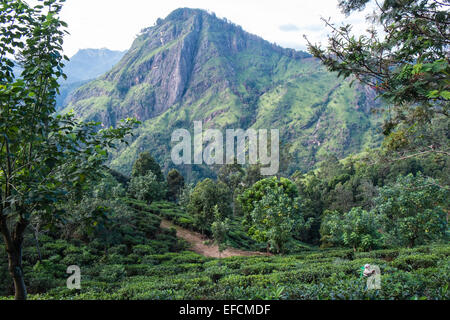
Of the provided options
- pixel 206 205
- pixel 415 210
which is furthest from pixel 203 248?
pixel 415 210

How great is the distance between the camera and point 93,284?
948 centimetres

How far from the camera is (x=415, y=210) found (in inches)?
567

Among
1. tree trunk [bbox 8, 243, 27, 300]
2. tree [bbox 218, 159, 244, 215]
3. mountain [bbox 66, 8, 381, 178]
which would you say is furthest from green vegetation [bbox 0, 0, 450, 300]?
mountain [bbox 66, 8, 381, 178]

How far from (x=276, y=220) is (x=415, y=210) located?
806cm

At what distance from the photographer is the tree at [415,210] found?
13.6 m

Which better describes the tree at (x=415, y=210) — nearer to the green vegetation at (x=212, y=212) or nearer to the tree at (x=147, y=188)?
the green vegetation at (x=212, y=212)

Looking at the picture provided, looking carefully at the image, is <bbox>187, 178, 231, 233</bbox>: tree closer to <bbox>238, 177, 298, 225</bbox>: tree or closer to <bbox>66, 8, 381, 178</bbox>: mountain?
<bbox>238, 177, 298, 225</bbox>: tree

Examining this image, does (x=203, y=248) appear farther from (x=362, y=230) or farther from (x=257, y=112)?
(x=257, y=112)

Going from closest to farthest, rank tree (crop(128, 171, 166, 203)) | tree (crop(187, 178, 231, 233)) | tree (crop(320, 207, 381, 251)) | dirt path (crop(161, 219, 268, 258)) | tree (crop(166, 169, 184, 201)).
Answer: tree (crop(320, 207, 381, 251))
dirt path (crop(161, 219, 268, 258))
tree (crop(187, 178, 231, 233))
tree (crop(128, 171, 166, 203))
tree (crop(166, 169, 184, 201))

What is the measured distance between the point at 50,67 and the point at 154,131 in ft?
512

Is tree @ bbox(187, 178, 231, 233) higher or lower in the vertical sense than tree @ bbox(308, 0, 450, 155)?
lower

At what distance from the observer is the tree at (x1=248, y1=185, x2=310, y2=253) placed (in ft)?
55.4

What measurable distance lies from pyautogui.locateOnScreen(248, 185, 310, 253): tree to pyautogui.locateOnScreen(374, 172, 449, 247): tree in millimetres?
5473
